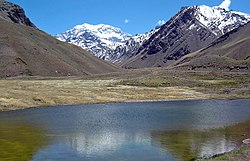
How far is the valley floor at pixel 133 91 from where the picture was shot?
95.0m

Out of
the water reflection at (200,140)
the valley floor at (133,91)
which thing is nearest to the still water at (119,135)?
the water reflection at (200,140)

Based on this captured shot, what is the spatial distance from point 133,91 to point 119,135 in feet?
242

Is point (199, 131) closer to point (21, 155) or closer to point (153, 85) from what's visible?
point (21, 155)

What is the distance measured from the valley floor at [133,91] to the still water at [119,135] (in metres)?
18.7

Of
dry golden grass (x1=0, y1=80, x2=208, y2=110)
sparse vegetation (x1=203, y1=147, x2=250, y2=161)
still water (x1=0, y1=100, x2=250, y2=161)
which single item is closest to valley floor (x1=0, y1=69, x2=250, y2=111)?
dry golden grass (x1=0, y1=80, x2=208, y2=110)

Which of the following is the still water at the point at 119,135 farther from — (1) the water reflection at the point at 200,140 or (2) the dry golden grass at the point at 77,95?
(2) the dry golden grass at the point at 77,95

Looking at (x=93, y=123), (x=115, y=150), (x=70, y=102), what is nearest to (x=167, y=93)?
(x=70, y=102)

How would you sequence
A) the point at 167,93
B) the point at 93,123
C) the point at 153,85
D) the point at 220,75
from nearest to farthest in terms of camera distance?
the point at 93,123 < the point at 167,93 < the point at 153,85 < the point at 220,75

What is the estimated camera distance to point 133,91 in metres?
123

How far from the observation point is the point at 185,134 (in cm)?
4975

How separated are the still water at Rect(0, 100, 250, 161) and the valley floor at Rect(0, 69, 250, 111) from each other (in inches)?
737

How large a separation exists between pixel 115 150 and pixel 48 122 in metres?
27.3

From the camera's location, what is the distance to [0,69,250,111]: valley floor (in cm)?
9500

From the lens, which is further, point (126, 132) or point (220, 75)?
point (220, 75)
